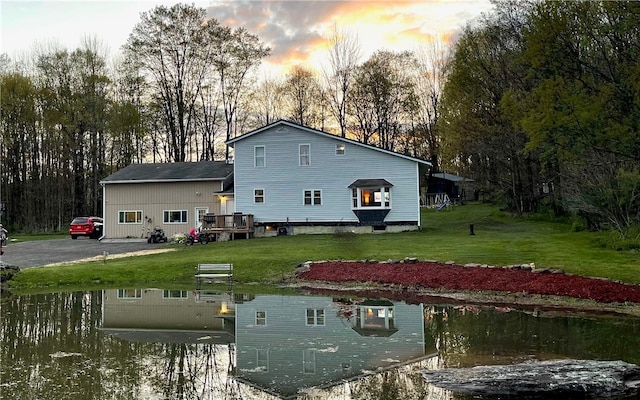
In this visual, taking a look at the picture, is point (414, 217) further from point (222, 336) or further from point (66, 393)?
point (66, 393)

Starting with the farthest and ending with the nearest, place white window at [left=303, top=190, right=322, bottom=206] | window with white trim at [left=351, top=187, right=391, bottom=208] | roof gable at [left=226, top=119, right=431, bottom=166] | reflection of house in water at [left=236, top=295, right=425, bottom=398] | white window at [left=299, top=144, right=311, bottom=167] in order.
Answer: white window at [left=299, top=144, right=311, bottom=167]
white window at [left=303, top=190, right=322, bottom=206]
roof gable at [left=226, top=119, right=431, bottom=166]
window with white trim at [left=351, top=187, right=391, bottom=208]
reflection of house in water at [left=236, top=295, right=425, bottom=398]

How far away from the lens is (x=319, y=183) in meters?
35.0

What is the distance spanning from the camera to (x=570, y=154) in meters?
15.0

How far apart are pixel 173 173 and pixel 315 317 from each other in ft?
91.6

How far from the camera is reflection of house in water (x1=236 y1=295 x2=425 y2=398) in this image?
8281mm

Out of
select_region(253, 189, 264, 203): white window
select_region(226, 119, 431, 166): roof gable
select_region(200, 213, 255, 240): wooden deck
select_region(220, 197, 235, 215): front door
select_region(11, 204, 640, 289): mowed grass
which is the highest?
select_region(226, 119, 431, 166): roof gable

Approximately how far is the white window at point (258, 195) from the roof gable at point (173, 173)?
2.68m

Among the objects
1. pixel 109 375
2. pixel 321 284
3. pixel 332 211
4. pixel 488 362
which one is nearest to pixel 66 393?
pixel 109 375

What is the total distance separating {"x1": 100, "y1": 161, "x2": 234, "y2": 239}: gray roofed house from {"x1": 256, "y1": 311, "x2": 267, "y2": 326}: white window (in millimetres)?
23242

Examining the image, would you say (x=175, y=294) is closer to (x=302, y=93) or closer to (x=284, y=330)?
(x=284, y=330)

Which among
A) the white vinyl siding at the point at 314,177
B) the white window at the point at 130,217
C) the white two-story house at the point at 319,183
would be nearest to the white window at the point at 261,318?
the white two-story house at the point at 319,183

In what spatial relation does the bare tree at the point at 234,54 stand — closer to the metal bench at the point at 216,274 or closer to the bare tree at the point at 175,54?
the bare tree at the point at 175,54

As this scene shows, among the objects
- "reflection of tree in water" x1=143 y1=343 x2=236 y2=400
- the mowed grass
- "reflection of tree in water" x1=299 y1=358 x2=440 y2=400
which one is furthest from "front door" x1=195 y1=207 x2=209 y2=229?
"reflection of tree in water" x1=299 y1=358 x2=440 y2=400

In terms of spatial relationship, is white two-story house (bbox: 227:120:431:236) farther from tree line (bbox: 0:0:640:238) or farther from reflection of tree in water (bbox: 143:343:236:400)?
reflection of tree in water (bbox: 143:343:236:400)
